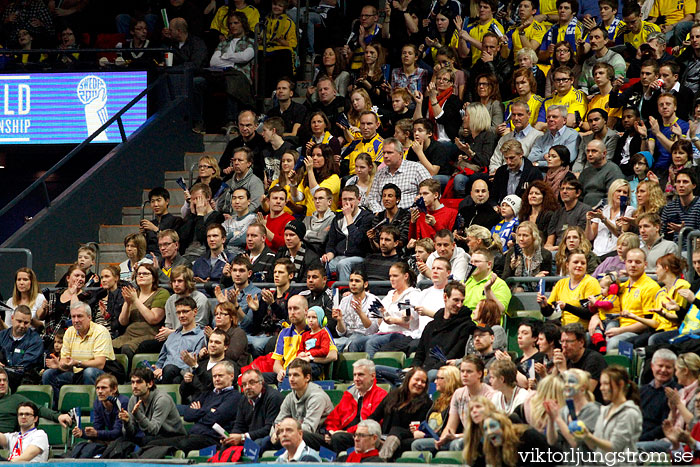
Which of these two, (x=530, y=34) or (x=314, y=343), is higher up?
(x=530, y=34)

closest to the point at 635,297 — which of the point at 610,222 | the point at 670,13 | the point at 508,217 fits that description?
the point at 610,222

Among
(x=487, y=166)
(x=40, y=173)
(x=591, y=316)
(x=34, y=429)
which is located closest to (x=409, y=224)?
(x=487, y=166)

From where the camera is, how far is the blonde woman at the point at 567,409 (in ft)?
26.4

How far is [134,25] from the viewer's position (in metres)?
16.4

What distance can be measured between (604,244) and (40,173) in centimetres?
756

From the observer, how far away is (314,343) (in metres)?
10.6

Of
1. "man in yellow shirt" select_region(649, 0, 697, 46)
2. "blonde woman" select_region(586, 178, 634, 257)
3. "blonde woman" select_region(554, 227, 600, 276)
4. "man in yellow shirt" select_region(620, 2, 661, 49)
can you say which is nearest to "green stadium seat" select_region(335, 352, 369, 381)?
"blonde woman" select_region(554, 227, 600, 276)

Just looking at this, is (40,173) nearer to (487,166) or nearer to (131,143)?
(131,143)

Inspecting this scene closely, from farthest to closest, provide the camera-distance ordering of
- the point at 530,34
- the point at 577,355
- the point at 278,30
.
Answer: the point at 278,30 < the point at 530,34 < the point at 577,355

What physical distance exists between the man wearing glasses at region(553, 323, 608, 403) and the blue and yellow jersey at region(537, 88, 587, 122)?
14.8 ft

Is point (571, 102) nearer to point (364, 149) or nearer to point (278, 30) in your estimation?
point (364, 149)

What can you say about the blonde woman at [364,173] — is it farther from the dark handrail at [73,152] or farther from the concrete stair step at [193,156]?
the dark handrail at [73,152]

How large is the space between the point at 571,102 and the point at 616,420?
6.07 meters

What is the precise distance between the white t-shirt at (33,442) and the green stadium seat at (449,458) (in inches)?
140
